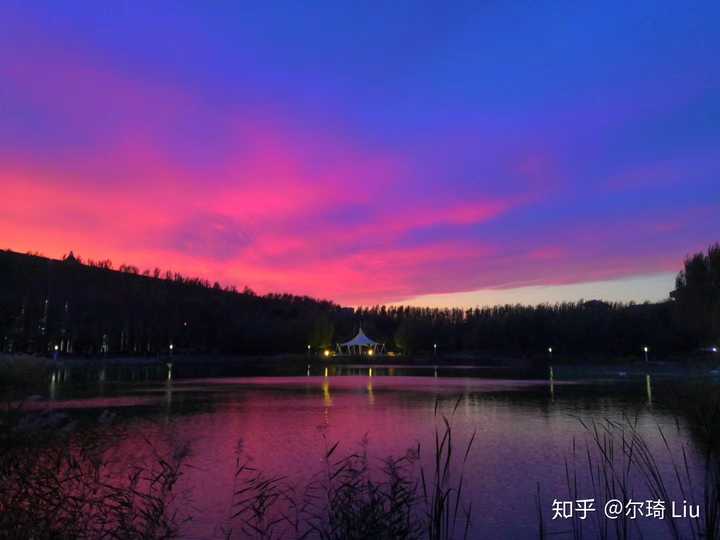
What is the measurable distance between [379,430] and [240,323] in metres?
106

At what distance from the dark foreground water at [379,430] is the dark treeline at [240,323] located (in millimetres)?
→ 35244

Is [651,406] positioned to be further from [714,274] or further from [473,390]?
[714,274]

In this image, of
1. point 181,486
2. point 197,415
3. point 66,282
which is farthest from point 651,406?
point 66,282

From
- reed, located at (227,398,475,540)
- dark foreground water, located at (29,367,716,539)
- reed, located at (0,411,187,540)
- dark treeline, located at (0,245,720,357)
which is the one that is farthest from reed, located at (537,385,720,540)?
dark treeline, located at (0,245,720,357)

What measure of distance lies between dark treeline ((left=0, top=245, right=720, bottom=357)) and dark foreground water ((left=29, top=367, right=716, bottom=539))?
35.2 m

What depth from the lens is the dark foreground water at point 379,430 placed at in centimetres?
1002

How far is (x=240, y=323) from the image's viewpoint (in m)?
121

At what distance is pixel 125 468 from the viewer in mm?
11836

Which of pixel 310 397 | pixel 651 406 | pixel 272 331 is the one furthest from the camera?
pixel 272 331

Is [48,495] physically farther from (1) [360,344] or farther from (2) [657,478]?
(1) [360,344]

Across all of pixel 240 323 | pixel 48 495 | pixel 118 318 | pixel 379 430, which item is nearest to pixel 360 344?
pixel 240 323

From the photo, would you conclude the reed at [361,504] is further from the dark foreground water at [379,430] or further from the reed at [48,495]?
the reed at [48,495]

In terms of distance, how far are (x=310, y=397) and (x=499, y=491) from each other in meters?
19.3

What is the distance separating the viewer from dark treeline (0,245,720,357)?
71.1 meters
